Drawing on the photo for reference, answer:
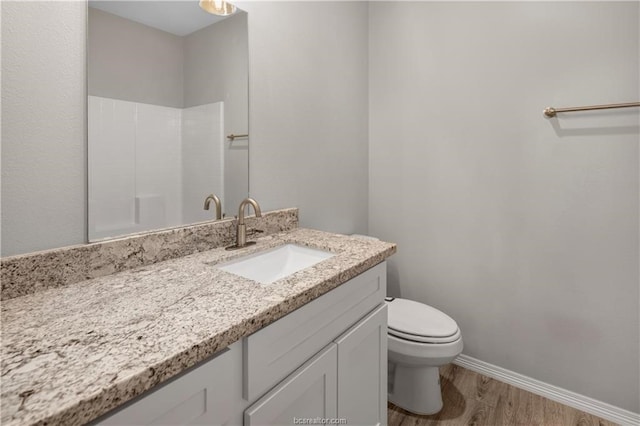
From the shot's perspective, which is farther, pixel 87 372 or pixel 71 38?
pixel 71 38

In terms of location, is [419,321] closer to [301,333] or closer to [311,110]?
[301,333]

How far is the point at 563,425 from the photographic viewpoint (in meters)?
1.53

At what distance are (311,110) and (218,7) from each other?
2.10 ft

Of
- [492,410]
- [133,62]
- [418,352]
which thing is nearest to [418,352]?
[418,352]

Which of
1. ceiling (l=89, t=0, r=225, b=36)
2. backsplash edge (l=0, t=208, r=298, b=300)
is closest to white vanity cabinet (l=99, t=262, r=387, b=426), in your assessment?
backsplash edge (l=0, t=208, r=298, b=300)

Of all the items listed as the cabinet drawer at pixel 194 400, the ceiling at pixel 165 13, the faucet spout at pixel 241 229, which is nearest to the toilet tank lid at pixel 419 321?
the faucet spout at pixel 241 229

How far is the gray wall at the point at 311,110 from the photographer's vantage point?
58.7 inches

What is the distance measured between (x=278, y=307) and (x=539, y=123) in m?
1.60

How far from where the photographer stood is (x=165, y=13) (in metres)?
1.14

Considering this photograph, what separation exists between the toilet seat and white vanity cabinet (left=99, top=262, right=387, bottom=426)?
0.28m

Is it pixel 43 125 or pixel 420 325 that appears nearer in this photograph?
pixel 43 125

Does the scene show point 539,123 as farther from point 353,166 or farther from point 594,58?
point 353,166

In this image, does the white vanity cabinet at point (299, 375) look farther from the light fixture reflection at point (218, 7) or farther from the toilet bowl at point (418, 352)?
the light fixture reflection at point (218, 7)

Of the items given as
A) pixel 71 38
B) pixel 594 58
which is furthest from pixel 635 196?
pixel 71 38
